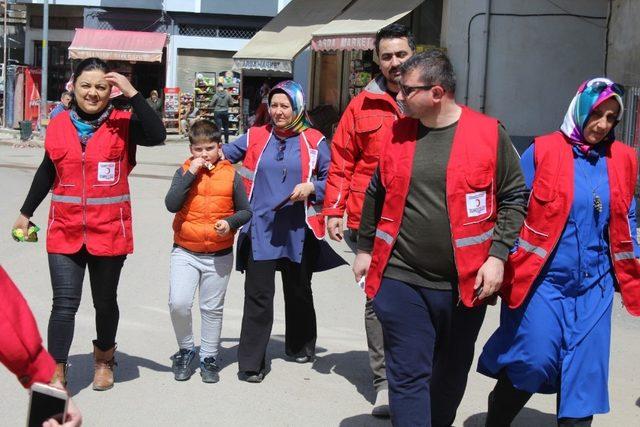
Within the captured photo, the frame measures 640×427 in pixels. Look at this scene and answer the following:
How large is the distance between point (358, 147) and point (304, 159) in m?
0.59

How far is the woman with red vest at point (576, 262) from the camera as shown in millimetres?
4746

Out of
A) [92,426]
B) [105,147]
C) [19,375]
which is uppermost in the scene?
[105,147]

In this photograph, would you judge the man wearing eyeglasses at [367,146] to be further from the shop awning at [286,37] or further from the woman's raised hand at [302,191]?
the shop awning at [286,37]

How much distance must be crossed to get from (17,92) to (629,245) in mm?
31505

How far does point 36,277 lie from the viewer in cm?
920

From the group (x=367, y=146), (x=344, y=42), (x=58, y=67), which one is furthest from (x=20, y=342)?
(x=58, y=67)

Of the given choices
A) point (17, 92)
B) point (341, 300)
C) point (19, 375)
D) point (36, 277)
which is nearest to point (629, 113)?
point (341, 300)

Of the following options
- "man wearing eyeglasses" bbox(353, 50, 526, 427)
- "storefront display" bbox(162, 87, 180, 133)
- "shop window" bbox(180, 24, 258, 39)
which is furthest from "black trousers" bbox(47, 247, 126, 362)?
"shop window" bbox(180, 24, 258, 39)

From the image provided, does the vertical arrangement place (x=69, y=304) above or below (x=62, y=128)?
below

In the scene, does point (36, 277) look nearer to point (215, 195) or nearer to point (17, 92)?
point (215, 195)

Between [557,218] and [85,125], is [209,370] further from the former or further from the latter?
[557,218]

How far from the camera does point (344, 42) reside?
64.0 feet

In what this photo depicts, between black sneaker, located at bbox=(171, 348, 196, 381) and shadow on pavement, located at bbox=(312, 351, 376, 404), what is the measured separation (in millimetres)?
851

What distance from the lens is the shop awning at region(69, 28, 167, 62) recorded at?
35.2 metres
